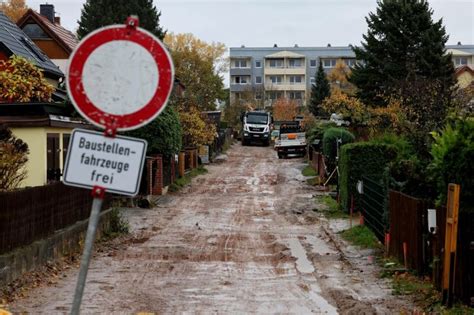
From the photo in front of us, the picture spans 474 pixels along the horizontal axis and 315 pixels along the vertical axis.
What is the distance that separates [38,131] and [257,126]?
5226 centimetres

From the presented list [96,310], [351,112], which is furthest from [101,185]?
[351,112]

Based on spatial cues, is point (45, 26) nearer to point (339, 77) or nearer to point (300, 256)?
point (300, 256)

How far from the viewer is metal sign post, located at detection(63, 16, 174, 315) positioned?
4352mm

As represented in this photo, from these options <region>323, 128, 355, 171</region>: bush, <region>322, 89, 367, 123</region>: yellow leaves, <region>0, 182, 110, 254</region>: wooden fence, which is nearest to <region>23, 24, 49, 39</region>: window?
<region>322, 89, 367, 123</region>: yellow leaves

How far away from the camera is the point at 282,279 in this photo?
41.0ft

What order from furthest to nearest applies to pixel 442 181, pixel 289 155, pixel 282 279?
pixel 289 155 < pixel 282 279 < pixel 442 181

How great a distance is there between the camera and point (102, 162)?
4344 millimetres

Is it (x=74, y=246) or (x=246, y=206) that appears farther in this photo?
A: (x=246, y=206)

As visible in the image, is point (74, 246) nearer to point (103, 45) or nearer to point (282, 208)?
point (103, 45)

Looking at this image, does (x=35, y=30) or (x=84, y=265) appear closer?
(x=84, y=265)

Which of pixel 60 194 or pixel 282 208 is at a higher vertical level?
pixel 60 194

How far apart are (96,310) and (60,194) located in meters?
5.42

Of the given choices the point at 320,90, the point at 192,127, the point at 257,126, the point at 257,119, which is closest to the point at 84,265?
the point at 192,127

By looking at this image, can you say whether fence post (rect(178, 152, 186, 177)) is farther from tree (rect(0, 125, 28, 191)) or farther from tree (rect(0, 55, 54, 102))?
tree (rect(0, 125, 28, 191))
